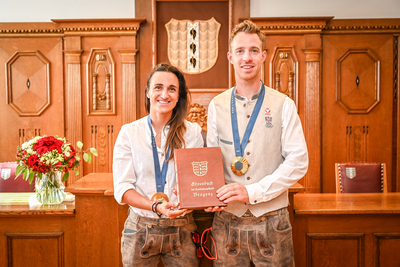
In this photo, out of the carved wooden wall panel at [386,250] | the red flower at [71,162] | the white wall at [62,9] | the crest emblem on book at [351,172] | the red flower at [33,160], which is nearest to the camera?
the carved wooden wall panel at [386,250]

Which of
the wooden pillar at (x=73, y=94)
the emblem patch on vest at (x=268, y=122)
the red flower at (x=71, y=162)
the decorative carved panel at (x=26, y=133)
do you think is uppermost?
the wooden pillar at (x=73, y=94)

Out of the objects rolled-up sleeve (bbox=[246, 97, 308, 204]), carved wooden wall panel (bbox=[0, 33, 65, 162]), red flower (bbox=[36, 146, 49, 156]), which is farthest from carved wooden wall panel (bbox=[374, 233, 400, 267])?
carved wooden wall panel (bbox=[0, 33, 65, 162])

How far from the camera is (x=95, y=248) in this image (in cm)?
201

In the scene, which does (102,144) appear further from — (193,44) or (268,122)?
(268,122)

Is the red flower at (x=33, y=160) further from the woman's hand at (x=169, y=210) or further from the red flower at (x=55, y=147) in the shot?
the woman's hand at (x=169, y=210)

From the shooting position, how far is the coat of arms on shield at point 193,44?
4141mm

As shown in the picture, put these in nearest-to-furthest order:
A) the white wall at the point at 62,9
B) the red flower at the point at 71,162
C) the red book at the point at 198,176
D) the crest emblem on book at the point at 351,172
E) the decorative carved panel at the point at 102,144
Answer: the red book at the point at 198,176, the red flower at the point at 71,162, the crest emblem on book at the point at 351,172, the white wall at the point at 62,9, the decorative carved panel at the point at 102,144

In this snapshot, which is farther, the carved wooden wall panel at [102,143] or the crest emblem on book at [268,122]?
the carved wooden wall panel at [102,143]

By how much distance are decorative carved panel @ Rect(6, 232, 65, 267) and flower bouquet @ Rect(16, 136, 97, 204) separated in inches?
9.5

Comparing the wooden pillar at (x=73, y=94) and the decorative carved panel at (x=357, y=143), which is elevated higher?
the wooden pillar at (x=73, y=94)

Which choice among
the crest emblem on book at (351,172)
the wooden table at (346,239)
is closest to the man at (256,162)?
the wooden table at (346,239)

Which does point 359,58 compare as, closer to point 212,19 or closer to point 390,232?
point 212,19

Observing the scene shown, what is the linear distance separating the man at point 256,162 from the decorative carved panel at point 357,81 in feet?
9.93

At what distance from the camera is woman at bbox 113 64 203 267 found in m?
1.49
